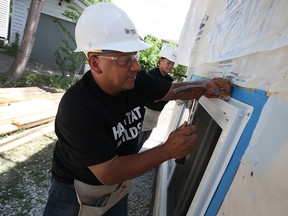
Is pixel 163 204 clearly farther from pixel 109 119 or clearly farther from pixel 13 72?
pixel 13 72

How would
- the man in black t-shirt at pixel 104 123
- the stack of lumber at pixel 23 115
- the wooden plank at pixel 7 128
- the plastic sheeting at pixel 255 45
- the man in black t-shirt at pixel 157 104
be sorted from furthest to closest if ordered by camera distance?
1. the stack of lumber at pixel 23 115
2. the wooden plank at pixel 7 128
3. the man in black t-shirt at pixel 157 104
4. the man in black t-shirt at pixel 104 123
5. the plastic sheeting at pixel 255 45

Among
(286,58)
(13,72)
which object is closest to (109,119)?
(286,58)

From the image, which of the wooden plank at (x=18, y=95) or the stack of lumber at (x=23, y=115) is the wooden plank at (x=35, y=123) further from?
the wooden plank at (x=18, y=95)

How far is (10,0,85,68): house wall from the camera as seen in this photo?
13.7m

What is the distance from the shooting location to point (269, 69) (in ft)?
3.27

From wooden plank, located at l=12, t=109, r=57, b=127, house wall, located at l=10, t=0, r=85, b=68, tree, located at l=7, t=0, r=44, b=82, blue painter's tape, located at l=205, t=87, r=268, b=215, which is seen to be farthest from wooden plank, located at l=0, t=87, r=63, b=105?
house wall, located at l=10, t=0, r=85, b=68

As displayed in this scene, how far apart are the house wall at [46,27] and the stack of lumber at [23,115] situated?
25.4 ft

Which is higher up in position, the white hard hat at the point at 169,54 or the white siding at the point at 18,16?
the white hard hat at the point at 169,54

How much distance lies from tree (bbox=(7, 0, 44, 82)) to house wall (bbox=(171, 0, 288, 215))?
789 centimetres

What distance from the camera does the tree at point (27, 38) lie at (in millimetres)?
7962

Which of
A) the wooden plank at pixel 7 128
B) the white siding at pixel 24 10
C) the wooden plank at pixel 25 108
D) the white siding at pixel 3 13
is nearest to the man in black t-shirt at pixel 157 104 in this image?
the wooden plank at pixel 7 128

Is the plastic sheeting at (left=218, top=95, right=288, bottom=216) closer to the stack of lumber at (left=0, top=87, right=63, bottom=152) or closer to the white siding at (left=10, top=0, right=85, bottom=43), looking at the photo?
the stack of lumber at (left=0, top=87, right=63, bottom=152)

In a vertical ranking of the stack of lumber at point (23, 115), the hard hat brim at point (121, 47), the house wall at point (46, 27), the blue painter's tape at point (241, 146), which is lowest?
the stack of lumber at point (23, 115)

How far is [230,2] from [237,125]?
1.13m
